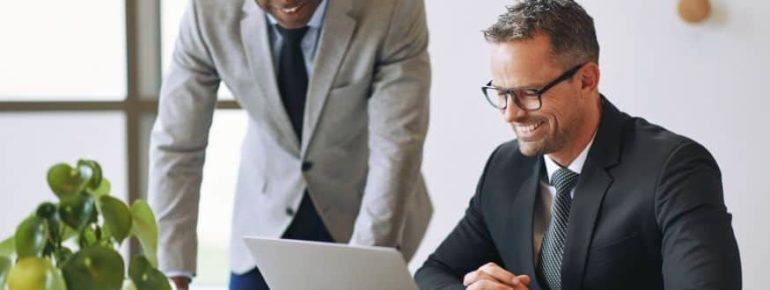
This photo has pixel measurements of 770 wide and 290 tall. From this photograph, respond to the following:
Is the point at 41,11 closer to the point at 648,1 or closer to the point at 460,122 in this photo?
the point at 460,122

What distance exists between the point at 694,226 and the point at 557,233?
0.32m

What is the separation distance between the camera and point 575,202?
2480mm

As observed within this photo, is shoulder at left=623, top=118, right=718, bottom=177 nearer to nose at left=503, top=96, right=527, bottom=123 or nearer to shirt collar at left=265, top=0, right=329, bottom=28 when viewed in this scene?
nose at left=503, top=96, right=527, bottom=123

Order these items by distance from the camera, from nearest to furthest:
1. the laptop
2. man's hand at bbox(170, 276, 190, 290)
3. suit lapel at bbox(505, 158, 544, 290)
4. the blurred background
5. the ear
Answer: the laptop, the ear, suit lapel at bbox(505, 158, 544, 290), man's hand at bbox(170, 276, 190, 290), the blurred background

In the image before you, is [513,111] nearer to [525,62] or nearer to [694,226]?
[525,62]

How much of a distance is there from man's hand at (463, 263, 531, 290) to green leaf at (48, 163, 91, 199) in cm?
105

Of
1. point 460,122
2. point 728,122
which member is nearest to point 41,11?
point 460,122

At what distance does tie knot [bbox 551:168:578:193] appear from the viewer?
253cm

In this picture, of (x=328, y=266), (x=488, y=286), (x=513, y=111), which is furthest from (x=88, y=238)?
(x=513, y=111)

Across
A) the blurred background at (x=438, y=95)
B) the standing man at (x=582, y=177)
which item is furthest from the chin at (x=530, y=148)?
the blurred background at (x=438, y=95)

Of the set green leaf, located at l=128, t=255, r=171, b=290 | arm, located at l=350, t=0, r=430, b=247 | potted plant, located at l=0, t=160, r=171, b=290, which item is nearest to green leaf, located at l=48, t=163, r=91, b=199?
potted plant, located at l=0, t=160, r=171, b=290

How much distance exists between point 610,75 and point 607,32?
0.14m

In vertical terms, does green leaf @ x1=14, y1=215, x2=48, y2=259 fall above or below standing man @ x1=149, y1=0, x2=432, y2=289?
above

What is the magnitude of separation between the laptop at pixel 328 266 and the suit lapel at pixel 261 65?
2.83ft
